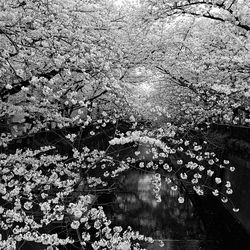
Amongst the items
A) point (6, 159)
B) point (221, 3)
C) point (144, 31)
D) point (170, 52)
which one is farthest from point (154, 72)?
point (6, 159)

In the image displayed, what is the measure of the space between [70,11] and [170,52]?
→ 7471 mm

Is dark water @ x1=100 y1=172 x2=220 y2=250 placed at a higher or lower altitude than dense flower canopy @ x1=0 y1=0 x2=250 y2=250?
lower

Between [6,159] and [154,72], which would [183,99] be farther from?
[6,159]

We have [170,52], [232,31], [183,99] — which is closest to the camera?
[232,31]

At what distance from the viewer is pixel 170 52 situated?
629 inches

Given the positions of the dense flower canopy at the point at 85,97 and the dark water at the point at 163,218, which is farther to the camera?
the dark water at the point at 163,218

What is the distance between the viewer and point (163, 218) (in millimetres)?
14281

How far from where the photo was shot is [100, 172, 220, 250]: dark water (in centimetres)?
1160

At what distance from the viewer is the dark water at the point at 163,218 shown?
11.6 meters

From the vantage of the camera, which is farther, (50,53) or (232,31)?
(232,31)

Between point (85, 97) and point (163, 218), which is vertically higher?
point (85, 97)

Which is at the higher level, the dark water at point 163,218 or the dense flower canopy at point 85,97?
the dense flower canopy at point 85,97

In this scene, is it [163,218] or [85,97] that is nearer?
[85,97]

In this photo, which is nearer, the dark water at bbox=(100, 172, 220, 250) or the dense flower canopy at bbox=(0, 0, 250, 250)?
the dense flower canopy at bbox=(0, 0, 250, 250)
